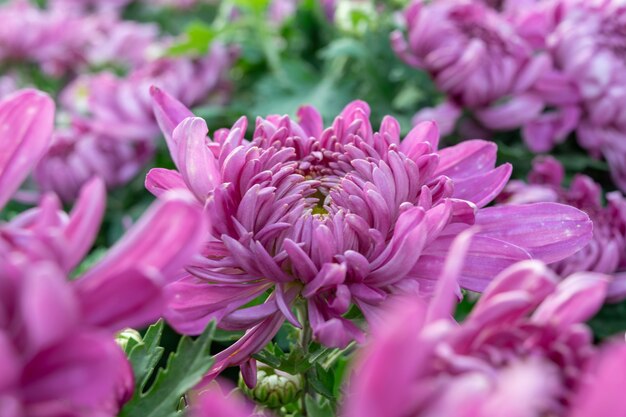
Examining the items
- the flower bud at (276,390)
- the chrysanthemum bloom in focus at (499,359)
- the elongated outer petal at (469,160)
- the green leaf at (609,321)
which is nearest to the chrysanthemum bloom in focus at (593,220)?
the green leaf at (609,321)

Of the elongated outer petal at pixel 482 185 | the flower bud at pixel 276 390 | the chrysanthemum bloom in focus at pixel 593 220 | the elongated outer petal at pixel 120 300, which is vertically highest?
the elongated outer petal at pixel 120 300

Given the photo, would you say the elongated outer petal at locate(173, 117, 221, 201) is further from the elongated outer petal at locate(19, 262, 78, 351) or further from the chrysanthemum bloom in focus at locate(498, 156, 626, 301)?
the chrysanthemum bloom in focus at locate(498, 156, 626, 301)

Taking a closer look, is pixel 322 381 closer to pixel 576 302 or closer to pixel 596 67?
pixel 576 302

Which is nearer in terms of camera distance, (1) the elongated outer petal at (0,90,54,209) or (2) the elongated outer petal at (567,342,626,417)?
(2) the elongated outer petal at (567,342,626,417)

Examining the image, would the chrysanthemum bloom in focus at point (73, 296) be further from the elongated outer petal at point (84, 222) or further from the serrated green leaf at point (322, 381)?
the serrated green leaf at point (322, 381)

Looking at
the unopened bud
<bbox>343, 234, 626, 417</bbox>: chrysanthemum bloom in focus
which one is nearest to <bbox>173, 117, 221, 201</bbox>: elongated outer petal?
the unopened bud

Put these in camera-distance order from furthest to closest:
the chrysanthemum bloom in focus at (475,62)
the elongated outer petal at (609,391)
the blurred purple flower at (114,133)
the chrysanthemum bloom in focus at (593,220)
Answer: the blurred purple flower at (114,133)
the chrysanthemum bloom in focus at (475,62)
the chrysanthemum bloom in focus at (593,220)
the elongated outer petal at (609,391)

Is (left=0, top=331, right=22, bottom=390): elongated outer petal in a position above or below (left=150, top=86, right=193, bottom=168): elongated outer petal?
above
